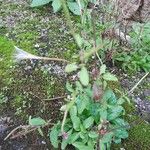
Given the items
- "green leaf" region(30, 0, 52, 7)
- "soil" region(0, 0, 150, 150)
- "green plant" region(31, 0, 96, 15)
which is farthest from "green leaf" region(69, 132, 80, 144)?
"green leaf" region(30, 0, 52, 7)

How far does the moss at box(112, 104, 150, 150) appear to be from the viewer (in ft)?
8.68

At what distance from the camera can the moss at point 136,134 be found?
2.64 m

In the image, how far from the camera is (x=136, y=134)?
106 inches

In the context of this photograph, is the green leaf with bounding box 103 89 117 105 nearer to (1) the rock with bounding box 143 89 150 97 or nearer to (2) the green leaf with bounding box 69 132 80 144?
(2) the green leaf with bounding box 69 132 80 144

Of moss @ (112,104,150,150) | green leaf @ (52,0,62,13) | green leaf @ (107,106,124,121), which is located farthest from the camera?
green leaf @ (52,0,62,13)

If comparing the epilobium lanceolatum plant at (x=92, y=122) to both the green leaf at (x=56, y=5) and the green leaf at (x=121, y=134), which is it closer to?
the green leaf at (x=121, y=134)

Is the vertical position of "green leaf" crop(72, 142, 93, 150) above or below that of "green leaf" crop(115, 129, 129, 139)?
above

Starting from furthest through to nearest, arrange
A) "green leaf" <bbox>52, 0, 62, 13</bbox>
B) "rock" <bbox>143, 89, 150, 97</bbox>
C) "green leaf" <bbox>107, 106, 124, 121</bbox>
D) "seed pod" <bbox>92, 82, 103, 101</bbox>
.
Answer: "green leaf" <bbox>52, 0, 62, 13</bbox> → "rock" <bbox>143, 89, 150, 97</bbox> → "green leaf" <bbox>107, 106, 124, 121</bbox> → "seed pod" <bbox>92, 82, 103, 101</bbox>

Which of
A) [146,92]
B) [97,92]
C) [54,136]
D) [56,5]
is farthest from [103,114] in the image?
[56,5]

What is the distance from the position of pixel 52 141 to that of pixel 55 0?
1464 millimetres

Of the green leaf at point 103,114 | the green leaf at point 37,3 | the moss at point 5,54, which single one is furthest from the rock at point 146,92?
the green leaf at point 37,3

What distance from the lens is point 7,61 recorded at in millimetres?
3100

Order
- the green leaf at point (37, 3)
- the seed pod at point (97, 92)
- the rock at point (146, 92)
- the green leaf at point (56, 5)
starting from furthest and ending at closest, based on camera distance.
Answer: the green leaf at point (37, 3)
the green leaf at point (56, 5)
the rock at point (146, 92)
the seed pod at point (97, 92)

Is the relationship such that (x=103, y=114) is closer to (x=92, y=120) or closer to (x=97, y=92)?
(x=92, y=120)
